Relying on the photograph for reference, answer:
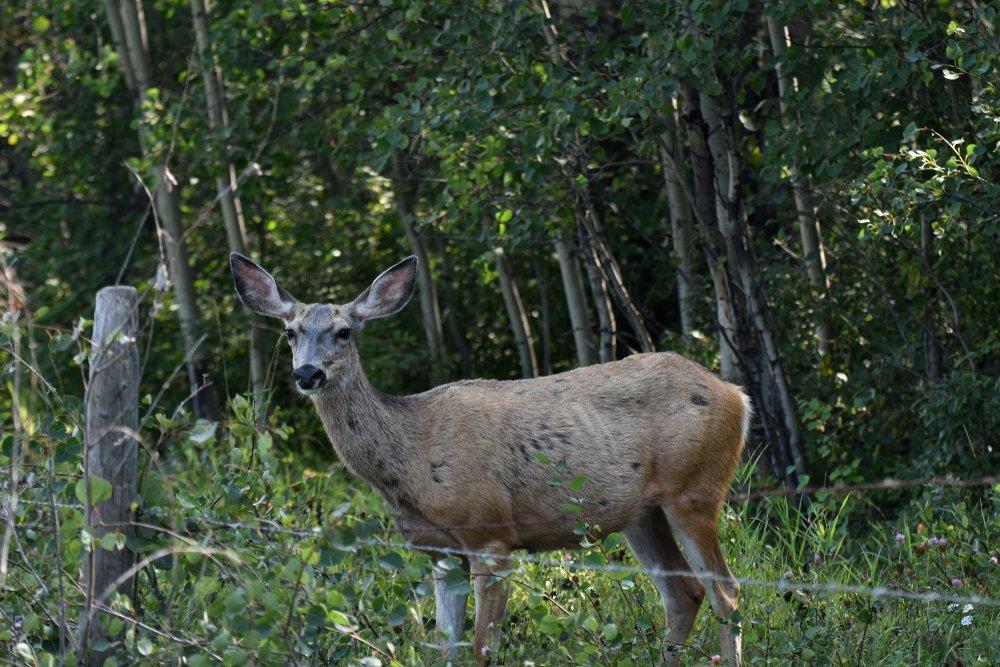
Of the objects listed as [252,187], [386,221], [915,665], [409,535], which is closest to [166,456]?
[252,187]

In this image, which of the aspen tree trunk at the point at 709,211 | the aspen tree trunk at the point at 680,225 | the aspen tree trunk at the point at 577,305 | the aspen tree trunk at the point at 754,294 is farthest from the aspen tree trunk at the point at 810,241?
the aspen tree trunk at the point at 577,305

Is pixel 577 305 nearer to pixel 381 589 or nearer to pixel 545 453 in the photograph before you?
pixel 545 453

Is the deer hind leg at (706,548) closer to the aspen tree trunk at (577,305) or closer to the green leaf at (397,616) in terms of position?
the green leaf at (397,616)

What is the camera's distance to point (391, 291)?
6.95 meters

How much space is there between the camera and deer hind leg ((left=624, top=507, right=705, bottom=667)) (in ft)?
20.8

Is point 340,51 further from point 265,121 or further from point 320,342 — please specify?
point 320,342

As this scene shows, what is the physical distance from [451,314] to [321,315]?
251 inches

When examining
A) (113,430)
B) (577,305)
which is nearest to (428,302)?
Result: (577,305)

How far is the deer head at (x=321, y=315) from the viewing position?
20.6 ft

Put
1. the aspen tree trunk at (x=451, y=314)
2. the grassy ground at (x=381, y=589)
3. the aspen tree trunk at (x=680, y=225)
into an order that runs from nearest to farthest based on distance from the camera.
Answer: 1. the grassy ground at (x=381, y=589)
2. the aspen tree trunk at (x=680, y=225)
3. the aspen tree trunk at (x=451, y=314)

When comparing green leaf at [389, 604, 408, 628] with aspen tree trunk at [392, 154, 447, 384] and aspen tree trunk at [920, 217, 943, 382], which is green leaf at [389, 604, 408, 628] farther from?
aspen tree trunk at [392, 154, 447, 384]

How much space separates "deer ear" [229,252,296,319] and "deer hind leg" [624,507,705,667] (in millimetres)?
1970

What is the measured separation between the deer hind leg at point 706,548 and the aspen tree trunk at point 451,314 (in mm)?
6309

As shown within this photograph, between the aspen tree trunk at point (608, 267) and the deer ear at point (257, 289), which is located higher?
the deer ear at point (257, 289)
